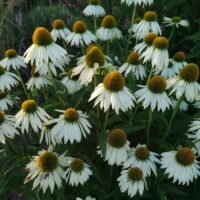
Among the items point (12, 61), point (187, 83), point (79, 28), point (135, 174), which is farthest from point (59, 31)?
point (135, 174)

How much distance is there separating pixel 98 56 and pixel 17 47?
7.51 feet

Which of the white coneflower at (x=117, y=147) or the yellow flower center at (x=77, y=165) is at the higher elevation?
the white coneflower at (x=117, y=147)

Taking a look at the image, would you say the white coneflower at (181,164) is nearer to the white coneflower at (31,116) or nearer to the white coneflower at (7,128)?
the white coneflower at (31,116)

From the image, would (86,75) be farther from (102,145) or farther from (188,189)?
(188,189)

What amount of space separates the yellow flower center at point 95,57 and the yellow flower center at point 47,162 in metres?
0.48

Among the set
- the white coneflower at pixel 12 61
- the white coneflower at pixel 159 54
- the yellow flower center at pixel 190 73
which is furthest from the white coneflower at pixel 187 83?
the white coneflower at pixel 12 61

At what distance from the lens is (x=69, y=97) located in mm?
2393

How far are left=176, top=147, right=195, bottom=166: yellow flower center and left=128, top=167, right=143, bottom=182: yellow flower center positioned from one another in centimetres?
19

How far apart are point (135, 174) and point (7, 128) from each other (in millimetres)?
629

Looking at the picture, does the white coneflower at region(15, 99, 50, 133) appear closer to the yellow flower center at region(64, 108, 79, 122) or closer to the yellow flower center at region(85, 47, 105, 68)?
the yellow flower center at region(64, 108, 79, 122)

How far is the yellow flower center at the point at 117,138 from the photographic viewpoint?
1906 millimetres

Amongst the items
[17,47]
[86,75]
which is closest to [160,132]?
[86,75]

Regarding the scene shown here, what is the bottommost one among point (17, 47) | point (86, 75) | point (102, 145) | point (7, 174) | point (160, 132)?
point (17, 47)

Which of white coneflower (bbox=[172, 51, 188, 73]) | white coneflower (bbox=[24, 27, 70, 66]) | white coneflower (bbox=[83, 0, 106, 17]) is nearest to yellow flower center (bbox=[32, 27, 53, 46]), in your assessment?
white coneflower (bbox=[24, 27, 70, 66])
